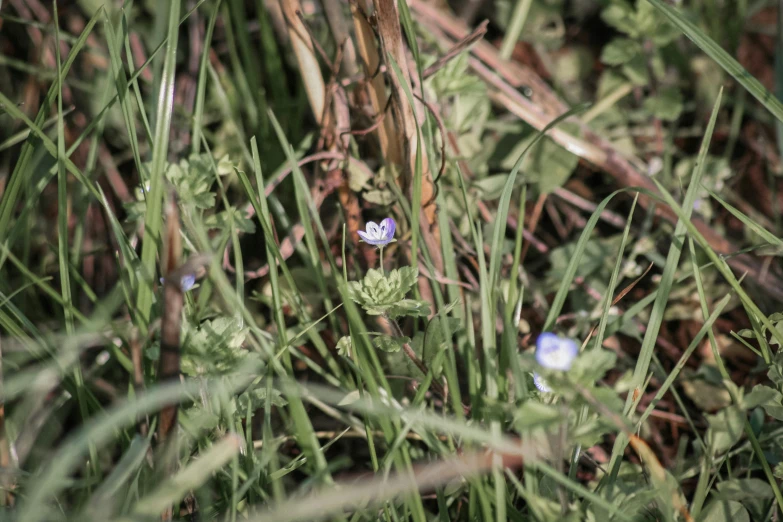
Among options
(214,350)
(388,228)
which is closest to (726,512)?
(388,228)

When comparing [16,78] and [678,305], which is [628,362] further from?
[16,78]

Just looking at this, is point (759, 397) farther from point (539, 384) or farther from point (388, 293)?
point (388, 293)

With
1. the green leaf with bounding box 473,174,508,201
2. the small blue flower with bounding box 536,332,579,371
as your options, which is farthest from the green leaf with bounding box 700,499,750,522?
the green leaf with bounding box 473,174,508,201

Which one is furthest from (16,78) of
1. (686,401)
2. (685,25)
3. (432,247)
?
(686,401)

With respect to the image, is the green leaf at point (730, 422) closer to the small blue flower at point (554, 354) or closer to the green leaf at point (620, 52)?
the small blue flower at point (554, 354)

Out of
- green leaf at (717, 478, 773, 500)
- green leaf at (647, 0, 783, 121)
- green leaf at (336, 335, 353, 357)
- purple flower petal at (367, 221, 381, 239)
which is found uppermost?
green leaf at (647, 0, 783, 121)

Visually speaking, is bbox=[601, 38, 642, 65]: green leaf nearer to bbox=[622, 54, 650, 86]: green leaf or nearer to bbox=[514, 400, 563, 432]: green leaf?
bbox=[622, 54, 650, 86]: green leaf
